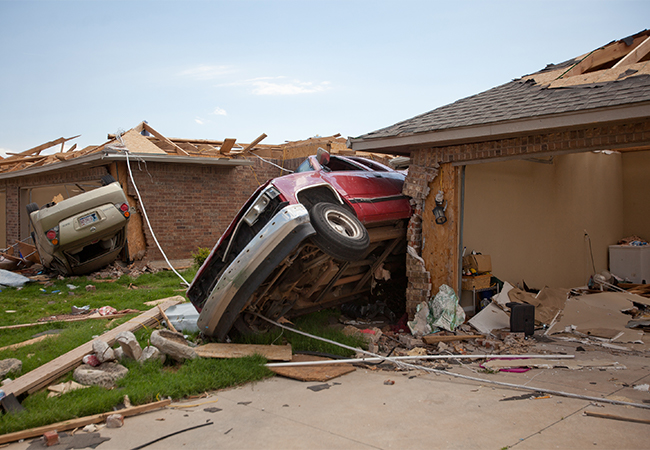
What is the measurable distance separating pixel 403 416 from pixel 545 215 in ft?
23.9

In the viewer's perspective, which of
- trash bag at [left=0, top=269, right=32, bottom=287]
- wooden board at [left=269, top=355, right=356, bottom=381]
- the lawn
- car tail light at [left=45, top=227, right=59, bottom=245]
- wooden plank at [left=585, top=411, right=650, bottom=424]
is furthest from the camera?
trash bag at [left=0, top=269, right=32, bottom=287]

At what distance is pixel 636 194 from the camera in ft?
41.8

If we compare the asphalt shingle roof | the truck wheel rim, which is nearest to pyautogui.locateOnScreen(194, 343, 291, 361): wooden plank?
the truck wheel rim

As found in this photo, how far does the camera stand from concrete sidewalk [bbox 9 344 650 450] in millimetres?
3578

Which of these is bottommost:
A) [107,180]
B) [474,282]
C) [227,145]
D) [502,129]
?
[474,282]

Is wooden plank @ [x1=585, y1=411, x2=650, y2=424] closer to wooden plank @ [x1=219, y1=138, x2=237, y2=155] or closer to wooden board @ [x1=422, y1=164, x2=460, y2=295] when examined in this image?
wooden board @ [x1=422, y1=164, x2=460, y2=295]

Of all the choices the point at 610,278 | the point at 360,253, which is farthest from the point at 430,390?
the point at 610,278

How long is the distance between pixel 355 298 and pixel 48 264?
7.75 meters

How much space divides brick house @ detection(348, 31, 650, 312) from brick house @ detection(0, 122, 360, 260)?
6.86m

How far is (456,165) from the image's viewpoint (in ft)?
24.8

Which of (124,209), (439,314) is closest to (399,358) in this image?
(439,314)

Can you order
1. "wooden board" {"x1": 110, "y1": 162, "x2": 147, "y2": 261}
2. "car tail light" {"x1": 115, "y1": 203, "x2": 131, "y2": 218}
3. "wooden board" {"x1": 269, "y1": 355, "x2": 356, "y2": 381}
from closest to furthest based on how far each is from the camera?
"wooden board" {"x1": 269, "y1": 355, "x2": 356, "y2": 381}
"car tail light" {"x1": 115, "y1": 203, "x2": 131, "y2": 218}
"wooden board" {"x1": 110, "y1": 162, "x2": 147, "y2": 261}

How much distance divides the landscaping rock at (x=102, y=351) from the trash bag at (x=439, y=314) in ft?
13.4

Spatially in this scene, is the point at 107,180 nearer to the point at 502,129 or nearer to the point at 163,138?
the point at 163,138
